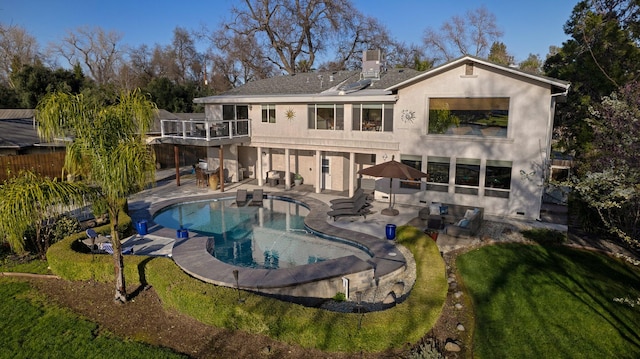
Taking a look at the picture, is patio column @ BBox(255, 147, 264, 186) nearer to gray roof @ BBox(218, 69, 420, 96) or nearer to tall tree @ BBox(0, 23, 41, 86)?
gray roof @ BBox(218, 69, 420, 96)

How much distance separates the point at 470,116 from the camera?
1714cm

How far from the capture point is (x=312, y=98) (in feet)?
67.6

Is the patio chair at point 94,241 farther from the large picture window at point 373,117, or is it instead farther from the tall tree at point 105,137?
the large picture window at point 373,117

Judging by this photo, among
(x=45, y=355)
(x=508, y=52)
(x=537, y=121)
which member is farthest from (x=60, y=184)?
(x=508, y=52)

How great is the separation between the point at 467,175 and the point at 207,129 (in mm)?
14309

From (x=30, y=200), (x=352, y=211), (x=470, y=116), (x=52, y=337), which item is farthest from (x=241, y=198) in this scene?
(x=470, y=116)

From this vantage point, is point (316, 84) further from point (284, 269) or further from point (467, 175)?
point (284, 269)

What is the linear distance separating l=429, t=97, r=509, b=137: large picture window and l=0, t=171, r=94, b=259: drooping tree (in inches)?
584

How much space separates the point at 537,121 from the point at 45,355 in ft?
59.9

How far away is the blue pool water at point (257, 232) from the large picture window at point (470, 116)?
800cm

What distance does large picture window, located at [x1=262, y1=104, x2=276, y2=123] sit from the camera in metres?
22.6

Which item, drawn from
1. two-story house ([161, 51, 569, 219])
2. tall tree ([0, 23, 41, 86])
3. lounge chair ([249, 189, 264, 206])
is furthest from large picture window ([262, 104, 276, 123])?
tall tree ([0, 23, 41, 86])

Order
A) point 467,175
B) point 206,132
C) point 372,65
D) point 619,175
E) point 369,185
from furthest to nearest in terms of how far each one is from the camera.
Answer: point 372,65 → point 206,132 → point 369,185 → point 467,175 → point 619,175

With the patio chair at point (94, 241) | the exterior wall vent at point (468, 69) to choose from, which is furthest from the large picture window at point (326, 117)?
the patio chair at point (94, 241)
